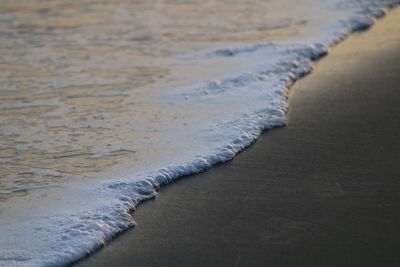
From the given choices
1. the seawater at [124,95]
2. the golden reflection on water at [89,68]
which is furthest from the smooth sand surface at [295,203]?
the golden reflection on water at [89,68]

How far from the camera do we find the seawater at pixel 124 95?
13.6 feet

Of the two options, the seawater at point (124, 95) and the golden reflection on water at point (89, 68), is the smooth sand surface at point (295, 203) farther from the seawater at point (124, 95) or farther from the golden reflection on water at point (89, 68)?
the golden reflection on water at point (89, 68)

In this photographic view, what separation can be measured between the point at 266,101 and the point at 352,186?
5.47 ft

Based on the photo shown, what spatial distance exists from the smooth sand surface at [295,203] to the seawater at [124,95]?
166mm

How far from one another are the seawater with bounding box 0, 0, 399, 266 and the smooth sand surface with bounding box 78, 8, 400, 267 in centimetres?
17

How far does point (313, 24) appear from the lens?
8164mm

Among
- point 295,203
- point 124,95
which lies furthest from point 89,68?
point 295,203

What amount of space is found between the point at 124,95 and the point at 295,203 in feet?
7.88

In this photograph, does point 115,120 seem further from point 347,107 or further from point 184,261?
point 184,261

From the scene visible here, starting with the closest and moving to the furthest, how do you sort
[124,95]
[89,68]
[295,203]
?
[295,203], [124,95], [89,68]

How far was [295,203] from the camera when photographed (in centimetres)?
406

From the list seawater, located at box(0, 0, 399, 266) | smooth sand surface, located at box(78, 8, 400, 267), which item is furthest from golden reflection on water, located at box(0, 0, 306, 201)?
smooth sand surface, located at box(78, 8, 400, 267)

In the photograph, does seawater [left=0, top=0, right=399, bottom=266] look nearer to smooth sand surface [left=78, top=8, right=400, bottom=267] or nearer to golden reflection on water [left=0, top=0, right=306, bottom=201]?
golden reflection on water [left=0, top=0, right=306, bottom=201]

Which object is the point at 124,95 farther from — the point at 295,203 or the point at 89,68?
the point at 295,203
